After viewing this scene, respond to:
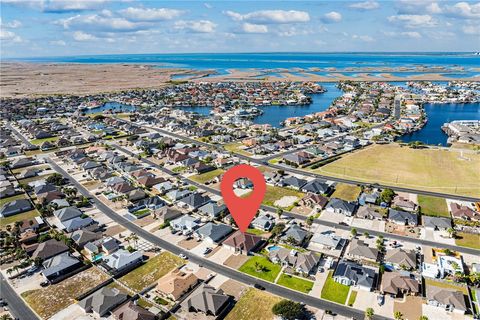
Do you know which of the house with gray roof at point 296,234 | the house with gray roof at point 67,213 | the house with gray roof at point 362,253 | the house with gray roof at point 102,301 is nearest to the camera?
the house with gray roof at point 102,301

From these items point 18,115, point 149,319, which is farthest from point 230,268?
point 18,115

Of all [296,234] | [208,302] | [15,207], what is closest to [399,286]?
[296,234]

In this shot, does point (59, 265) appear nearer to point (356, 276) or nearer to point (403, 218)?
point (356, 276)

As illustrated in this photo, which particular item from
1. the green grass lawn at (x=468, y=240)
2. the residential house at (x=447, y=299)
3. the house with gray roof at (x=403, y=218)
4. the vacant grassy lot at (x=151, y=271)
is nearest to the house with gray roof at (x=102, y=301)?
the vacant grassy lot at (x=151, y=271)

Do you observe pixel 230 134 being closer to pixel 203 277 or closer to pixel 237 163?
pixel 237 163

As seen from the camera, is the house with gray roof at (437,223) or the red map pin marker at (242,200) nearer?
the red map pin marker at (242,200)

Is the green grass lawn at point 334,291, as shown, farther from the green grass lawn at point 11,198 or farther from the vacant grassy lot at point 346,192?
the green grass lawn at point 11,198

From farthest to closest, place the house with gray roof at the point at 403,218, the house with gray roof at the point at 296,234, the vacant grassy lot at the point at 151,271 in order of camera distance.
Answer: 1. the house with gray roof at the point at 403,218
2. the house with gray roof at the point at 296,234
3. the vacant grassy lot at the point at 151,271
